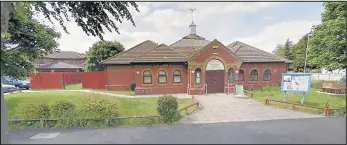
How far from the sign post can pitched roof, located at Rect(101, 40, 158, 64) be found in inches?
502

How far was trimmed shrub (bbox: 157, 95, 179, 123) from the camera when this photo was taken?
25.6 ft

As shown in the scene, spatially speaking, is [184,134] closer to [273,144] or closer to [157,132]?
[157,132]

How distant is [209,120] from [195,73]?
27.4ft

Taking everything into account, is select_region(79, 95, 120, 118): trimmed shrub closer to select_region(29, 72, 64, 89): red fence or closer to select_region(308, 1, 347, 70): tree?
select_region(308, 1, 347, 70): tree

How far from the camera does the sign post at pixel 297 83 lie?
10.2m

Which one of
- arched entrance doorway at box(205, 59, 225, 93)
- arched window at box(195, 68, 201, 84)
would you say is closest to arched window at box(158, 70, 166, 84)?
arched window at box(195, 68, 201, 84)

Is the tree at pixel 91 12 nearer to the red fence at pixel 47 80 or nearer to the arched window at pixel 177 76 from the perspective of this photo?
the arched window at pixel 177 76

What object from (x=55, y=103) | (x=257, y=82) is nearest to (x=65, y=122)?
(x=55, y=103)

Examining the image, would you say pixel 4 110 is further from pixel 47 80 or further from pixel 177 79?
pixel 47 80

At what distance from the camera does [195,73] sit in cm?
1622

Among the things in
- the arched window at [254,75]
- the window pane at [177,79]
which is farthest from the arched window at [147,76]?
the arched window at [254,75]

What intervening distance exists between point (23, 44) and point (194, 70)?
456 inches

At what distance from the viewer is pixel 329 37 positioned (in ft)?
40.8

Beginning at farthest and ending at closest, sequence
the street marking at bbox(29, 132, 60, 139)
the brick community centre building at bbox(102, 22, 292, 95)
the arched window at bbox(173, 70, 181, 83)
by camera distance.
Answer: the arched window at bbox(173, 70, 181, 83)
the brick community centre building at bbox(102, 22, 292, 95)
the street marking at bbox(29, 132, 60, 139)
